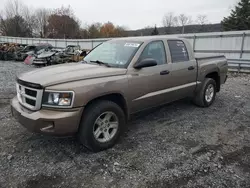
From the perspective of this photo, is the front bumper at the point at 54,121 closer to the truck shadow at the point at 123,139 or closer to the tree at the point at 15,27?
the truck shadow at the point at 123,139

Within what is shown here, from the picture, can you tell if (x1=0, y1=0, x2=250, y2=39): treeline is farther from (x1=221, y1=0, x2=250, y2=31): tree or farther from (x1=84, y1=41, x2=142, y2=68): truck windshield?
(x1=84, y1=41, x2=142, y2=68): truck windshield

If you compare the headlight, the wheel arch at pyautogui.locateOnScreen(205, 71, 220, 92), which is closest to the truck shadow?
the headlight

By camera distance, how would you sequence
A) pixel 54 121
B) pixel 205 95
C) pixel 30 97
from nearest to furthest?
pixel 54 121, pixel 30 97, pixel 205 95

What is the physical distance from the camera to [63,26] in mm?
53812

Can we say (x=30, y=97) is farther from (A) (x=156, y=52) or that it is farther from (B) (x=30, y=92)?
(A) (x=156, y=52)

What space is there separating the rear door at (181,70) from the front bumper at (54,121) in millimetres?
2328

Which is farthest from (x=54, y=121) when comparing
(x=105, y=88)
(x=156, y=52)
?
(x=156, y=52)

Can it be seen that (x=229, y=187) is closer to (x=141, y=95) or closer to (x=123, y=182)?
(x=123, y=182)

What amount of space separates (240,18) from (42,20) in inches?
2181

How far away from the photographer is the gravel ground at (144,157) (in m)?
2.80

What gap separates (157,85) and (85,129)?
5.61ft

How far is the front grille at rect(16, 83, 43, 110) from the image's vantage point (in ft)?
9.76

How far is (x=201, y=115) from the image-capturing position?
5.21m

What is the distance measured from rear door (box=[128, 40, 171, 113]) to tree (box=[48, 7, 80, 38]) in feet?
169
